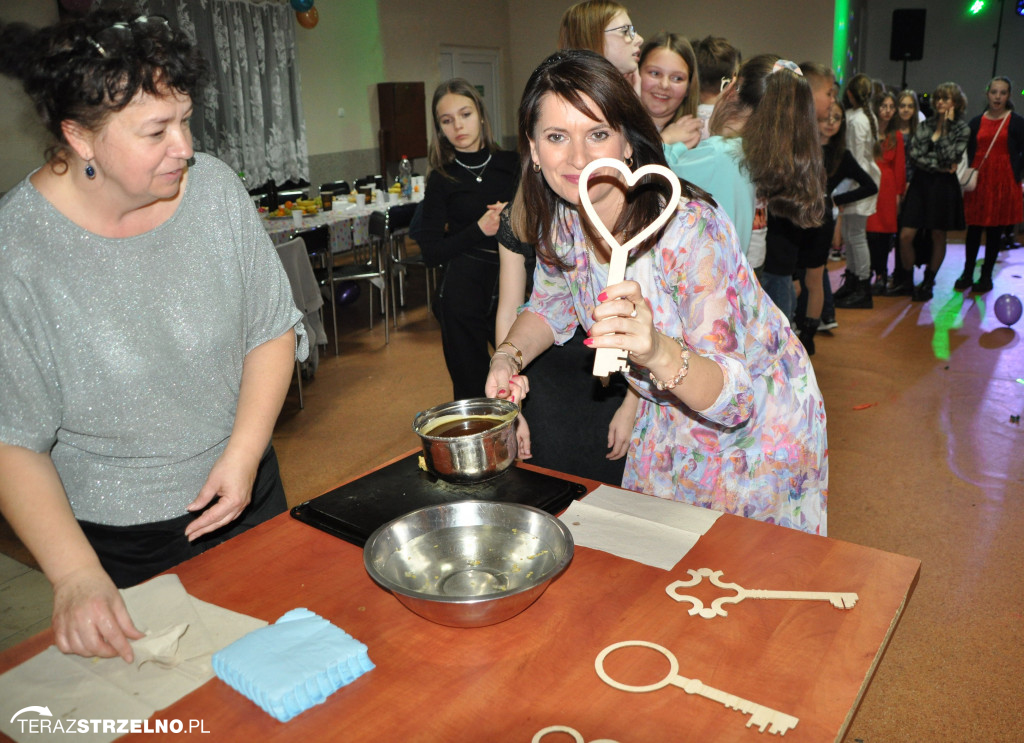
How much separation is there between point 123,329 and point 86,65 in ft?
1.35

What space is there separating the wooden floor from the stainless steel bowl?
132cm

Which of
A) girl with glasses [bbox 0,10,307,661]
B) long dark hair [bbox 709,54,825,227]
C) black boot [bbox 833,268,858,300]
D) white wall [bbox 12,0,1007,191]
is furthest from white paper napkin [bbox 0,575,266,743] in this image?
black boot [bbox 833,268,858,300]

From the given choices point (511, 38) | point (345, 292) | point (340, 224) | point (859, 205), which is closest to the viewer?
point (340, 224)

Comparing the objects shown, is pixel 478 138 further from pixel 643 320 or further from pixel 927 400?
pixel 927 400

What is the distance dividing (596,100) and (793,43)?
29.6 feet

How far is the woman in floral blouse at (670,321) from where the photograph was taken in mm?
1331

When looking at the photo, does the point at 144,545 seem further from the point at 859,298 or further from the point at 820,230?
the point at 859,298

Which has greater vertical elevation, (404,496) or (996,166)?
(996,166)

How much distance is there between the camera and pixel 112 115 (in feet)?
3.75

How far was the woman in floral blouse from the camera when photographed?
1.33 meters

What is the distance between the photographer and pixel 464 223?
11.2ft

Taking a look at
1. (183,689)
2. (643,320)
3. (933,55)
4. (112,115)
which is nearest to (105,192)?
(112,115)

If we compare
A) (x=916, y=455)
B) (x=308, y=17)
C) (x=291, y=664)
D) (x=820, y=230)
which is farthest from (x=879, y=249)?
(x=291, y=664)

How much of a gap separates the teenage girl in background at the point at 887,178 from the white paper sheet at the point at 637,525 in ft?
19.4
